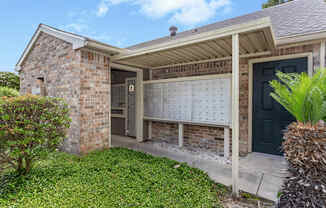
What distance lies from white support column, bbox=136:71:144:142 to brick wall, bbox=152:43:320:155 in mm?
531

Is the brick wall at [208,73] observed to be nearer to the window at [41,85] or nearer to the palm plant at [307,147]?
the palm plant at [307,147]

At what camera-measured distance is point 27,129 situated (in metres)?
2.59

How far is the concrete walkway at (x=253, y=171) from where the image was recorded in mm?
2748

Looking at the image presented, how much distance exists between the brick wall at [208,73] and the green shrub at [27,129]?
133 inches

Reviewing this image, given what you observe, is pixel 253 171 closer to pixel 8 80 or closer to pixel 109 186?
pixel 109 186

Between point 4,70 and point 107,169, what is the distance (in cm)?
1250

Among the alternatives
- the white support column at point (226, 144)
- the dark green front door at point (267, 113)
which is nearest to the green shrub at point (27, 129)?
the white support column at point (226, 144)

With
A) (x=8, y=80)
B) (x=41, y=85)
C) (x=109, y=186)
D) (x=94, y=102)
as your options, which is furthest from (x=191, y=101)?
(x=8, y=80)

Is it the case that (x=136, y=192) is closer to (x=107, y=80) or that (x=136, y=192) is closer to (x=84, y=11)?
(x=107, y=80)

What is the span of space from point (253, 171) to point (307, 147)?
5.68 ft

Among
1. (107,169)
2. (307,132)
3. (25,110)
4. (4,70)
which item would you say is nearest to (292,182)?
(307,132)

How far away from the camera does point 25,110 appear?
104 inches

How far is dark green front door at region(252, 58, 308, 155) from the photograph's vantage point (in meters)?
4.01

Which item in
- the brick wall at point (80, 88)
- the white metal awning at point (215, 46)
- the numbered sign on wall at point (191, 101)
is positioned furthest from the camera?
the numbered sign on wall at point (191, 101)
